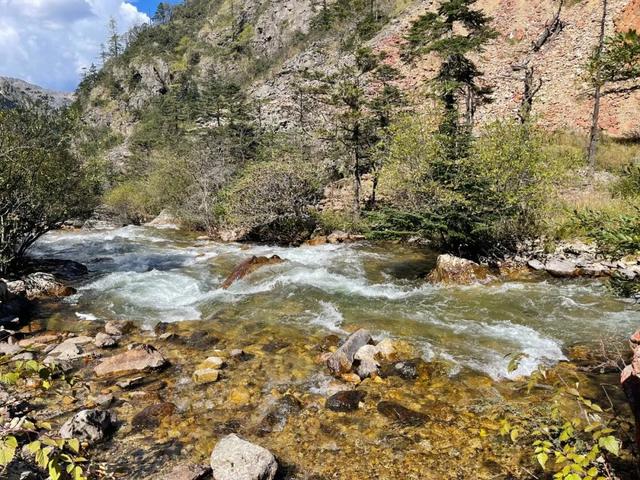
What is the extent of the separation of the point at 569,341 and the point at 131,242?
24.0 meters

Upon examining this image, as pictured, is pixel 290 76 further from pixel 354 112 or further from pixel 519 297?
pixel 519 297

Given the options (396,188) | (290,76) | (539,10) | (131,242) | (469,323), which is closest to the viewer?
(469,323)

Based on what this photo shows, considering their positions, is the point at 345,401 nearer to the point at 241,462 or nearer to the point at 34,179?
the point at 241,462

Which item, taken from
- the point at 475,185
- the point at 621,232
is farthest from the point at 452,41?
the point at 621,232

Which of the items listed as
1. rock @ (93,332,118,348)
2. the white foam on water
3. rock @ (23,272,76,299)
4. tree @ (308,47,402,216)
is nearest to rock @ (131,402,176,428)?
rock @ (93,332,118,348)

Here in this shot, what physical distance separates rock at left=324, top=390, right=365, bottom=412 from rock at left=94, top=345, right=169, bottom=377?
3.87 meters

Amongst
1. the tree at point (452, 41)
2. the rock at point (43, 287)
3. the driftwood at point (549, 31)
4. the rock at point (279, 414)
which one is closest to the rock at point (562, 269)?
the rock at point (279, 414)

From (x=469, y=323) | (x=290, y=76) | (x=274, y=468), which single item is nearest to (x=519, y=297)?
(x=469, y=323)

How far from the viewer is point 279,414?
7.48 meters

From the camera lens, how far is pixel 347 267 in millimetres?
17453

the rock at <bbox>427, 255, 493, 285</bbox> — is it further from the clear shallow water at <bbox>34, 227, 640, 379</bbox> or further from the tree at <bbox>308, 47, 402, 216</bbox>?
the tree at <bbox>308, 47, 402, 216</bbox>

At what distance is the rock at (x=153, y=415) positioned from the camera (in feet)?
23.7

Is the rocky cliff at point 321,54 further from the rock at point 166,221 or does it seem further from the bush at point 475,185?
the rock at point 166,221

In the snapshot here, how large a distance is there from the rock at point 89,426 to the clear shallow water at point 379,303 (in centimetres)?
518
